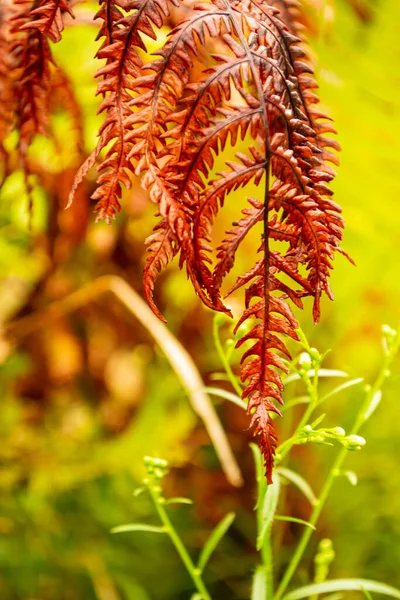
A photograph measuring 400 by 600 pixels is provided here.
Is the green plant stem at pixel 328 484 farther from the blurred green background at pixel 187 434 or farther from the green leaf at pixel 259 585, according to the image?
the blurred green background at pixel 187 434

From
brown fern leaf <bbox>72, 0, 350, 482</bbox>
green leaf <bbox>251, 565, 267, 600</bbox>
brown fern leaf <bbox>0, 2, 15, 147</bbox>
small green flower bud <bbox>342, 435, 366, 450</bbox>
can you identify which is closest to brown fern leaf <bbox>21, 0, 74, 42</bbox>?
brown fern leaf <bbox>72, 0, 350, 482</bbox>

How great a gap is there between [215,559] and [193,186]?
1.01 m

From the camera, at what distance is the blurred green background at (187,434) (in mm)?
1127

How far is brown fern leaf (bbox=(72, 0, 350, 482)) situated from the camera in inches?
15.8

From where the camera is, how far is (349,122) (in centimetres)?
119

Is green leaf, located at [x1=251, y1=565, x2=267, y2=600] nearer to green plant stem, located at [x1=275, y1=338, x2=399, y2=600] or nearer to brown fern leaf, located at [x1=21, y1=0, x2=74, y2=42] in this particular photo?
green plant stem, located at [x1=275, y1=338, x2=399, y2=600]

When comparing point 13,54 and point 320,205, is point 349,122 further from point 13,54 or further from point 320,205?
point 320,205

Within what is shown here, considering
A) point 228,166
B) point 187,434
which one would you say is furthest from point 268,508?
point 187,434

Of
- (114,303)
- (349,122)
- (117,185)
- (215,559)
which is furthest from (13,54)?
(215,559)

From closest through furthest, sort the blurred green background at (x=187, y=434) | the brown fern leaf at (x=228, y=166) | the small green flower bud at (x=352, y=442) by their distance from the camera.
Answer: the brown fern leaf at (x=228, y=166), the small green flower bud at (x=352, y=442), the blurred green background at (x=187, y=434)

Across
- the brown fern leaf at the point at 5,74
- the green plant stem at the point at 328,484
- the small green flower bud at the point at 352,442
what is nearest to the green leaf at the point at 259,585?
the green plant stem at the point at 328,484

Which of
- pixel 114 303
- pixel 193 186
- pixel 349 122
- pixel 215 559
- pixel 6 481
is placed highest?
pixel 193 186

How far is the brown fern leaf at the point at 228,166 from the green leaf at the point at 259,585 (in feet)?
0.75

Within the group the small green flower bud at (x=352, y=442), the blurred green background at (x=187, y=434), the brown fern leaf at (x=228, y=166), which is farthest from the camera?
the blurred green background at (x=187, y=434)
